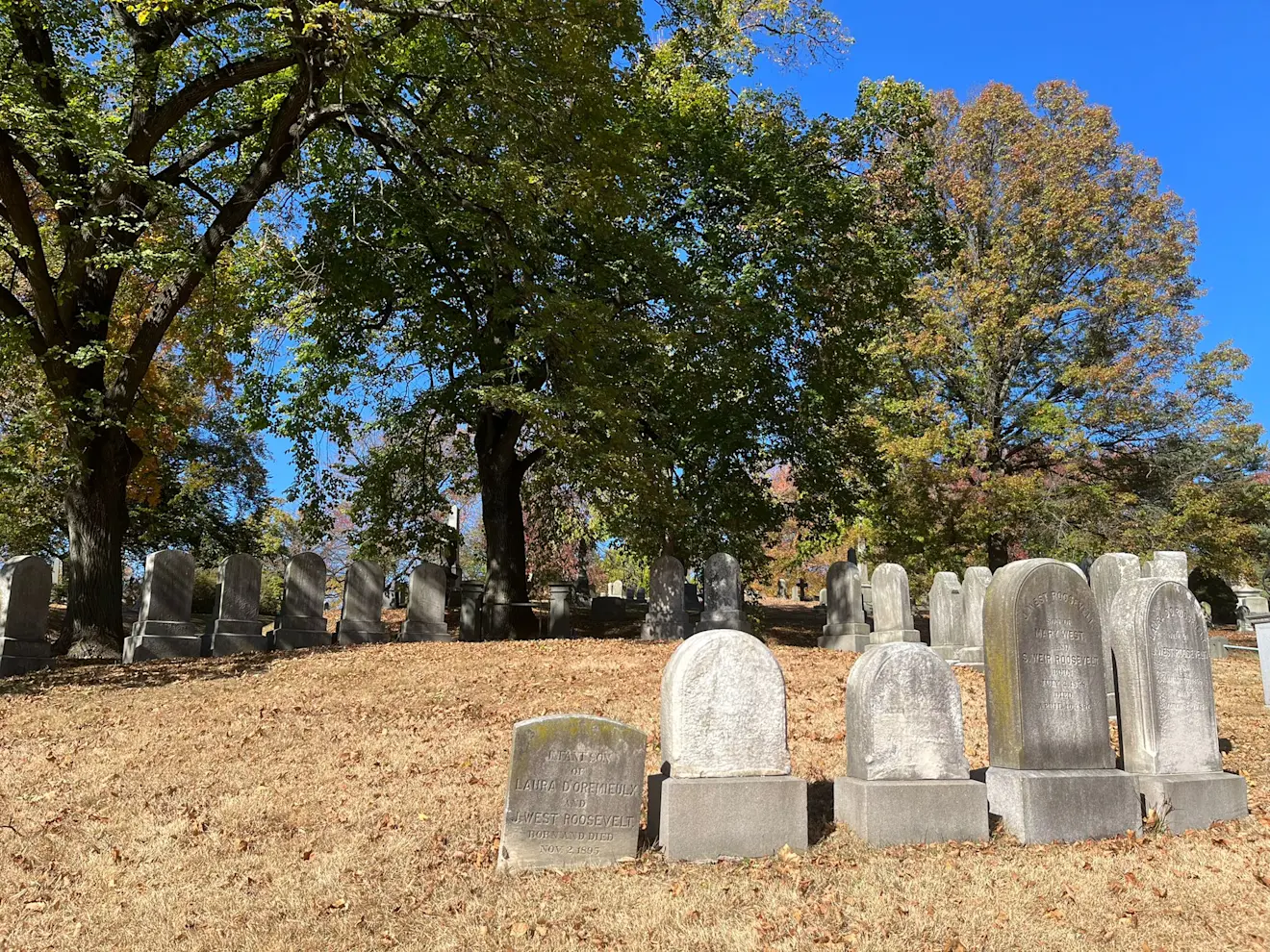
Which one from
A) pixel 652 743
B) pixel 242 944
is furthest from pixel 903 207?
pixel 242 944

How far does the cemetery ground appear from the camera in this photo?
4.61 metres

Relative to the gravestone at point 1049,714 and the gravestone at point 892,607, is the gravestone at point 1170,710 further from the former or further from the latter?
the gravestone at point 892,607

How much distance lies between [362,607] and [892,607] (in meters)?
8.95

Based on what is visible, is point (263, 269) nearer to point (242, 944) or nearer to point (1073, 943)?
point (242, 944)

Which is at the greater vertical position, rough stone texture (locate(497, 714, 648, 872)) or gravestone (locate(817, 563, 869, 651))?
gravestone (locate(817, 563, 869, 651))

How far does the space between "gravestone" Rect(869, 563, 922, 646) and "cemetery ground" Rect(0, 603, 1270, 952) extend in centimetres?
511

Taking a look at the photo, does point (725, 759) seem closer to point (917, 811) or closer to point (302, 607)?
point (917, 811)

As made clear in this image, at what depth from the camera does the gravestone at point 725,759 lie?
566 cm

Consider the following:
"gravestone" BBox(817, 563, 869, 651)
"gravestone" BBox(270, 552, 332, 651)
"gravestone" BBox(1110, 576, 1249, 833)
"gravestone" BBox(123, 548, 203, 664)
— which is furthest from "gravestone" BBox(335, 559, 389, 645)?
"gravestone" BBox(1110, 576, 1249, 833)

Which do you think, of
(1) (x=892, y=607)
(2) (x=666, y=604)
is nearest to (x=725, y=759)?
(1) (x=892, y=607)

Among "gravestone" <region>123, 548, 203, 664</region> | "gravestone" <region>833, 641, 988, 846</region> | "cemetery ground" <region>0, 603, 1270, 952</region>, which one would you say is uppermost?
"gravestone" <region>123, 548, 203, 664</region>

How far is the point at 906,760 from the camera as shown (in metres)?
5.98

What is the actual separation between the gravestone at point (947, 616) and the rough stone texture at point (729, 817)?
9023 mm

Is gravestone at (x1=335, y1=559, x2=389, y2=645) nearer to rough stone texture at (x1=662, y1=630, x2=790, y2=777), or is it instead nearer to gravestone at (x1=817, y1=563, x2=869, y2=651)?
gravestone at (x1=817, y1=563, x2=869, y2=651)
